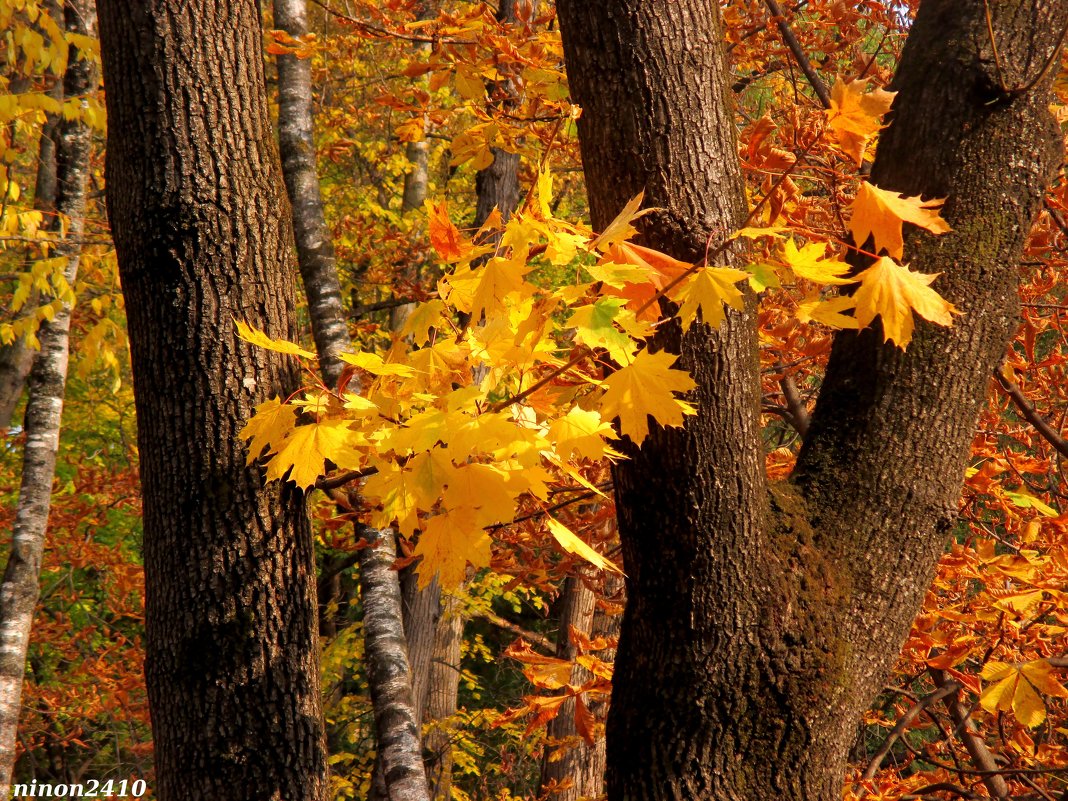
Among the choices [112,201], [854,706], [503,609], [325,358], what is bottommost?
[503,609]

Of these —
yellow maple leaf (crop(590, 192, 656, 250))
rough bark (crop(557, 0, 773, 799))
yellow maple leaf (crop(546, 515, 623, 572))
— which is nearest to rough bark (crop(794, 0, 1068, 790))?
rough bark (crop(557, 0, 773, 799))

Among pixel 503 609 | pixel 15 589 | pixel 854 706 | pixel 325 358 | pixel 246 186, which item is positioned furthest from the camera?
pixel 503 609

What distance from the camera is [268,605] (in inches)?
65.9

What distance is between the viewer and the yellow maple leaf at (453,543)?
4.41ft

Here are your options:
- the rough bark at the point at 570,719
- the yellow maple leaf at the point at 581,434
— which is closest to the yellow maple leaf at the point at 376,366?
the yellow maple leaf at the point at 581,434

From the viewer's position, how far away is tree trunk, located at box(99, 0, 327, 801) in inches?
64.7

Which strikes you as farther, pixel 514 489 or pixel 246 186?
pixel 246 186

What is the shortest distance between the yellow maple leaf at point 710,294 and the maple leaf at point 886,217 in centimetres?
27

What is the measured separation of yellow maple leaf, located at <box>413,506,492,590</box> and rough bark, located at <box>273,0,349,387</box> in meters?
2.24

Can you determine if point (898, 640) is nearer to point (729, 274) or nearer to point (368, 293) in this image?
point (729, 274)

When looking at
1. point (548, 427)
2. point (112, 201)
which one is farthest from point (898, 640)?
point (112, 201)

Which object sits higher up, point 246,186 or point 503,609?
point 246,186

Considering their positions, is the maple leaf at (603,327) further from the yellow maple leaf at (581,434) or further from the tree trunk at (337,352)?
the tree trunk at (337,352)

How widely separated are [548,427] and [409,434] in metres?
0.22
